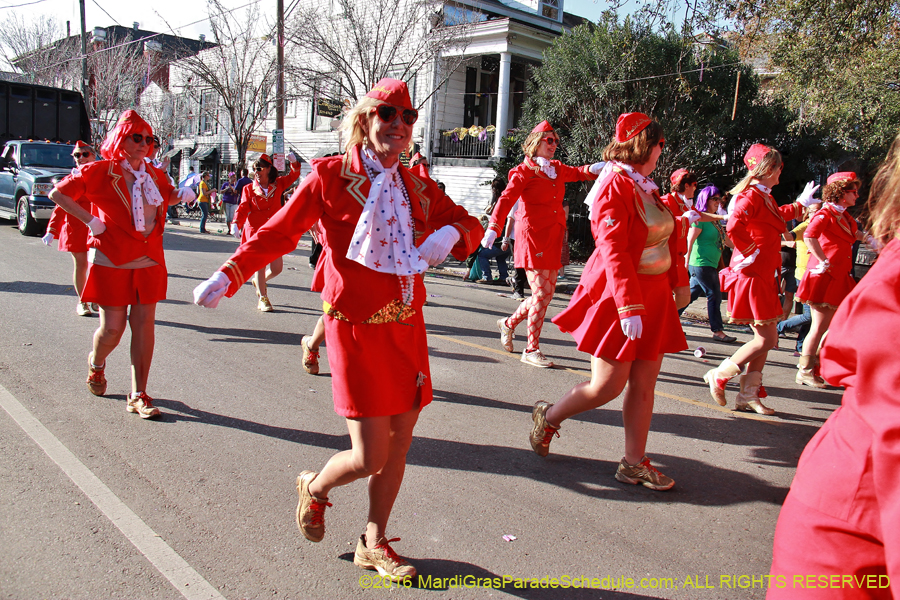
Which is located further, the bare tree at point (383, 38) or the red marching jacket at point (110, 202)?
the bare tree at point (383, 38)

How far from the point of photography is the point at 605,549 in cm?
329

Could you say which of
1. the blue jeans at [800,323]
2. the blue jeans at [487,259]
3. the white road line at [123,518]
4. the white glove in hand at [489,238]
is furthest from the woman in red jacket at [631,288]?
the blue jeans at [487,259]

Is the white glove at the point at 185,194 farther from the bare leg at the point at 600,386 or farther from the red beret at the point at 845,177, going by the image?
the red beret at the point at 845,177

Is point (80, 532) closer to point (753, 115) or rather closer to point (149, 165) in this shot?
point (149, 165)

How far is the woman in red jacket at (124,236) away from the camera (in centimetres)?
468

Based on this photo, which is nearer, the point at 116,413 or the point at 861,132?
the point at 116,413

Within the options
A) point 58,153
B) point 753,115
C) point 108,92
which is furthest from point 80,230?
point 108,92

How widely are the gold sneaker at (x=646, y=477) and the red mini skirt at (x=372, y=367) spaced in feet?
5.82

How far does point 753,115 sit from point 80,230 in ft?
51.1

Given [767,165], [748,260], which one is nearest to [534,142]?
[767,165]

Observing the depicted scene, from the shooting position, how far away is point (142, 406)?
15.7 feet

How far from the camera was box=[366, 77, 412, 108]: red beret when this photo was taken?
2766 mm

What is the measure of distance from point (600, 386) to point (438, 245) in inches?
61.0

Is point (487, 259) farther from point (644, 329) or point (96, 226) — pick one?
point (644, 329)
